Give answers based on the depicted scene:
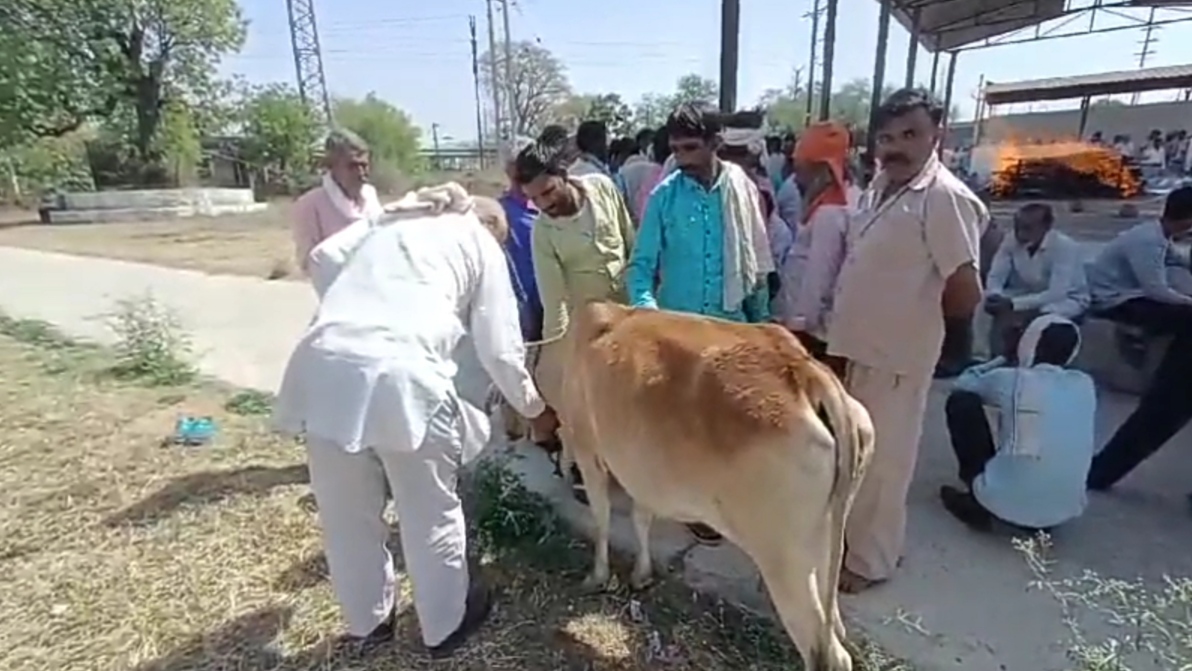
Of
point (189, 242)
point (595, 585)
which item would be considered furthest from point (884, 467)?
point (189, 242)

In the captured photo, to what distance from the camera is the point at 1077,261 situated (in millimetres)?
4637

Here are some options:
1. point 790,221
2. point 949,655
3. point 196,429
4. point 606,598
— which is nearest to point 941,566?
point 949,655

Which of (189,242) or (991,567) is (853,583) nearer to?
(991,567)

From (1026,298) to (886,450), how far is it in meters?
2.55

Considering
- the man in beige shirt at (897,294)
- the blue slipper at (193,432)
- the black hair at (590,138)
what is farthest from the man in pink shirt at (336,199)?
the man in beige shirt at (897,294)

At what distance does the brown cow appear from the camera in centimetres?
196

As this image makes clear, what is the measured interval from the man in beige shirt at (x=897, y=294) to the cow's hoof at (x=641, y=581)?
2.06 ft

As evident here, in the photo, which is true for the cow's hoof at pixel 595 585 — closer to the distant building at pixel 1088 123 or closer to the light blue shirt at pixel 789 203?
the light blue shirt at pixel 789 203

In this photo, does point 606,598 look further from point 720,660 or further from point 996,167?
point 996,167

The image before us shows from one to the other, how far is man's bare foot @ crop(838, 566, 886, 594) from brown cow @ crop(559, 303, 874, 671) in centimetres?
57

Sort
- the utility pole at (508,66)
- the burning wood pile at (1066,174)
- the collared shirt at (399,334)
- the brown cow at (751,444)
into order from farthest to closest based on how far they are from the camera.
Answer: the utility pole at (508,66) → the burning wood pile at (1066,174) → the collared shirt at (399,334) → the brown cow at (751,444)

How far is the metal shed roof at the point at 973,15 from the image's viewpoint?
11.9m

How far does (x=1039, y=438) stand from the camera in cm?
290

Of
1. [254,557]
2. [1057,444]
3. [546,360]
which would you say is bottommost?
[254,557]
